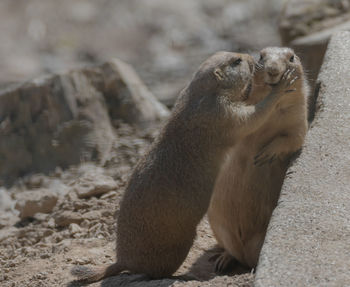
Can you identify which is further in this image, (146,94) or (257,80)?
(146,94)

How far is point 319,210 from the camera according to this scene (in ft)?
14.0

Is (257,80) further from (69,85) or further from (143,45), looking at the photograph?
(143,45)

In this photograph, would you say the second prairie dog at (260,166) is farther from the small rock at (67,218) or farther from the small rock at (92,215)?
the small rock at (67,218)

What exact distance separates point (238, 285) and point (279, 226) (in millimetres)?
438

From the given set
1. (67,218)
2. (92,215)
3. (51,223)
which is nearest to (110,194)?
(92,215)

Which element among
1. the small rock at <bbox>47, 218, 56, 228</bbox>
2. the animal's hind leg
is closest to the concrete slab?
the animal's hind leg

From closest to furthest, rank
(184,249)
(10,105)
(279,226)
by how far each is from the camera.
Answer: (279,226)
(184,249)
(10,105)

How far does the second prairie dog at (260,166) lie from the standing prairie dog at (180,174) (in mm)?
205

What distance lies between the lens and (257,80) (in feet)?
17.5

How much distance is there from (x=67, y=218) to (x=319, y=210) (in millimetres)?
2983

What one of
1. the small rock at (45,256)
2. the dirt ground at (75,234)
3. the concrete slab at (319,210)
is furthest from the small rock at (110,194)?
the concrete slab at (319,210)

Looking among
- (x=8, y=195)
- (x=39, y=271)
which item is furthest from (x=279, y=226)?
(x=8, y=195)

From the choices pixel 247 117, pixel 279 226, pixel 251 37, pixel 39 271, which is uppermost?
pixel 247 117

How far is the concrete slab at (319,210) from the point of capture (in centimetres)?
372
